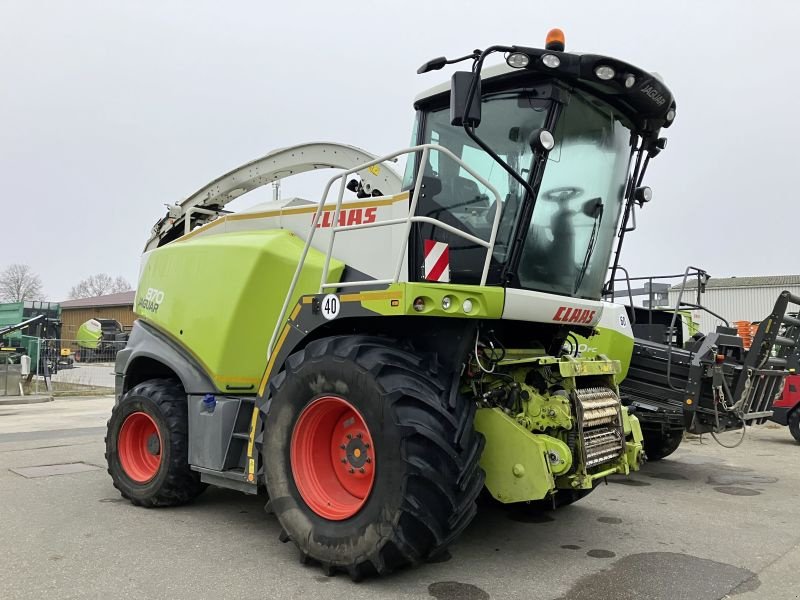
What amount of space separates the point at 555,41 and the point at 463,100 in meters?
0.89

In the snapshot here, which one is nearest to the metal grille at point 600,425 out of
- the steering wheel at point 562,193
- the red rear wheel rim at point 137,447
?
the steering wheel at point 562,193

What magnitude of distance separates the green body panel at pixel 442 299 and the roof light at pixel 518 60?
130 centimetres

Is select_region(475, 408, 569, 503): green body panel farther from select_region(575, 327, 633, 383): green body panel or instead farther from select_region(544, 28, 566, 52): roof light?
select_region(575, 327, 633, 383): green body panel

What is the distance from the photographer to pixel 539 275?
4309mm

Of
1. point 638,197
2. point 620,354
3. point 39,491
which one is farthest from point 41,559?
point 620,354

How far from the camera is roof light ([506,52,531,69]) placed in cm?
380

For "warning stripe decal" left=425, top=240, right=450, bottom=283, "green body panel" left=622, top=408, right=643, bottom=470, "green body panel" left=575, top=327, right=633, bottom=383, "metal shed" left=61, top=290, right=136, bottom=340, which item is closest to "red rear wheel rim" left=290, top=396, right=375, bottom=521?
"warning stripe decal" left=425, top=240, right=450, bottom=283

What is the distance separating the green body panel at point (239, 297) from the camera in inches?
199

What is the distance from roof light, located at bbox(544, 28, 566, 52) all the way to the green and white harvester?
2 centimetres

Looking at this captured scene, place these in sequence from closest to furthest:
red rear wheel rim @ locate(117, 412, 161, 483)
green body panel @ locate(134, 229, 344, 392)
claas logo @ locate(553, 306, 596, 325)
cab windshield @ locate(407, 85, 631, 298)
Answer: cab windshield @ locate(407, 85, 631, 298) → claas logo @ locate(553, 306, 596, 325) → green body panel @ locate(134, 229, 344, 392) → red rear wheel rim @ locate(117, 412, 161, 483)

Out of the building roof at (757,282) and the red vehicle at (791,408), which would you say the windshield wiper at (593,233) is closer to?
the red vehicle at (791,408)

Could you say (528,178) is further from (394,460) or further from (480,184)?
(394,460)

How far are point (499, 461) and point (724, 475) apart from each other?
5128 mm

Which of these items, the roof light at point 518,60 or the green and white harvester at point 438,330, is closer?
the green and white harvester at point 438,330
